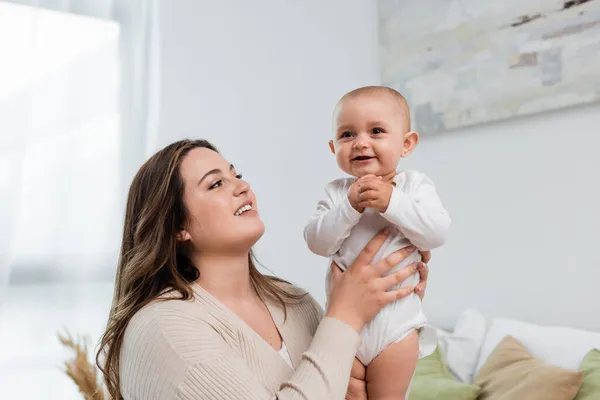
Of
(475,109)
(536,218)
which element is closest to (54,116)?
(475,109)

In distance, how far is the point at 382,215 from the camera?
135 cm

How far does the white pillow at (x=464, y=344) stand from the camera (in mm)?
2660

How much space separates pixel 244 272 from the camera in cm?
150

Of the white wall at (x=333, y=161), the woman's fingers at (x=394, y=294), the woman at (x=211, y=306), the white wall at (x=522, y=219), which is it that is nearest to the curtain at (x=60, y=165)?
the white wall at (x=333, y=161)

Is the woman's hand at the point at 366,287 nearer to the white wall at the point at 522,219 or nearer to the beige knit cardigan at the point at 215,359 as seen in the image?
the beige knit cardigan at the point at 215,359

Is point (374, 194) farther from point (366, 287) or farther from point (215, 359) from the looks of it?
point (215, 359)

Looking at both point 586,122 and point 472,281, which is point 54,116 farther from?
point 586,122

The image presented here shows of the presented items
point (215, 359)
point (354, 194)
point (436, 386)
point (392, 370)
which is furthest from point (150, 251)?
point (436, 386)

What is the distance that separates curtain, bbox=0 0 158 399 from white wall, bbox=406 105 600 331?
1.51 meters

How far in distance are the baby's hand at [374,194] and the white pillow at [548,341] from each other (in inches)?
53.4

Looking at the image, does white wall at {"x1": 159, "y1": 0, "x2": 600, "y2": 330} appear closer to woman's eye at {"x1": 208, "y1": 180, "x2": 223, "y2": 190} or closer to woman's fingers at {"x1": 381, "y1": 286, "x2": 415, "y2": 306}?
woman's fingers at {"x1": 381, "y1": 286, "x2": 415, "y2": 306}

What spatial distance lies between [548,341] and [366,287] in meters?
1.37

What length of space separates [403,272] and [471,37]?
1920mm

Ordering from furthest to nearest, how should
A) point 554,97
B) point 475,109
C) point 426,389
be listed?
point 475,109, point 554,97, point 426,389
